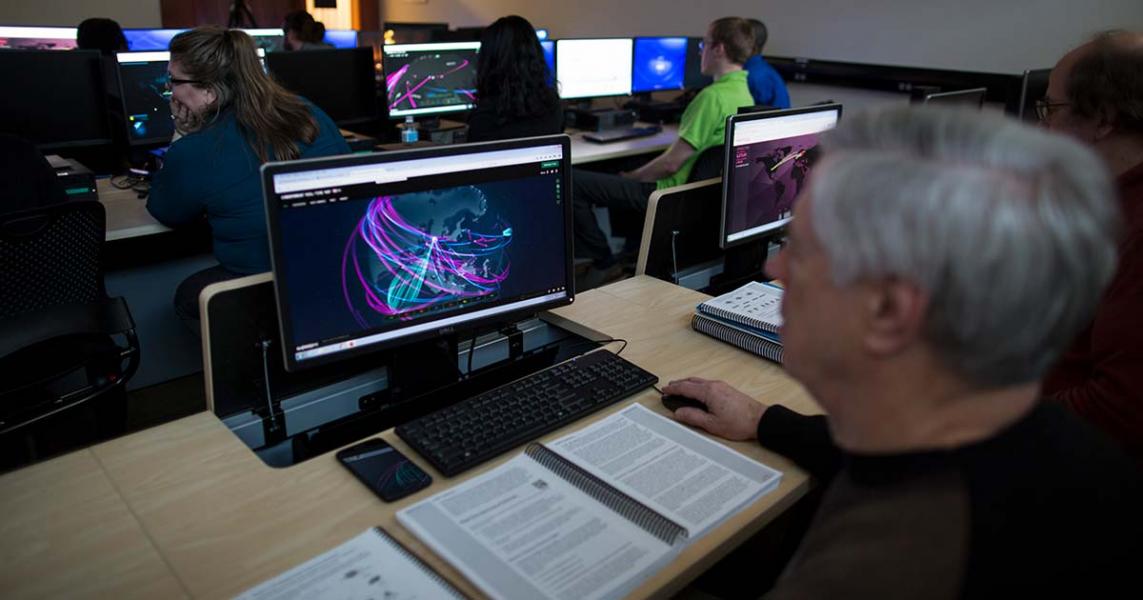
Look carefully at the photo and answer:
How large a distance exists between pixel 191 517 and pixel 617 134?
3712 millimetres

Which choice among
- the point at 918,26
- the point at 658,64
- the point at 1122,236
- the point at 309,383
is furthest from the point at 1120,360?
the point at 658,64

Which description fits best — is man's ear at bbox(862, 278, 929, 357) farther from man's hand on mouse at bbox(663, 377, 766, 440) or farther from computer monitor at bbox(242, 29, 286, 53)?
computer monitor at bbox(242, 29, 286, 53)

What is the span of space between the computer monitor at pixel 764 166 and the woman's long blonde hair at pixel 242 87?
1345mm

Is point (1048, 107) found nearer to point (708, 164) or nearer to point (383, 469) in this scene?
point (383, 469)

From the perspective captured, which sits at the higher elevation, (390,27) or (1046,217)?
(390,27)

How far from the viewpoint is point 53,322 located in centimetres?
209

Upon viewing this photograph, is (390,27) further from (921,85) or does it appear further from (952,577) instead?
(952,577)

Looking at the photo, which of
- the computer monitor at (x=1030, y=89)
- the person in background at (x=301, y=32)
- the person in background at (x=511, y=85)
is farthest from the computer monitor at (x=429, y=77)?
the computer monitor at (x=1030, y=89)

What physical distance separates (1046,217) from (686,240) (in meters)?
1.52

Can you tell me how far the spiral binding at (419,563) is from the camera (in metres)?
0.96

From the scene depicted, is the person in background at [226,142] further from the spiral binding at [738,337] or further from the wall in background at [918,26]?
the wall in background at [918,26]

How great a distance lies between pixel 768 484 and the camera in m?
1.19

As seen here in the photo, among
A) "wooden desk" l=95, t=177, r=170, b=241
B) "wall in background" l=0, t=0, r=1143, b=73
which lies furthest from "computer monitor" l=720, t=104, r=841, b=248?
"wall in background" l=0, t=0, r=1143, b=73

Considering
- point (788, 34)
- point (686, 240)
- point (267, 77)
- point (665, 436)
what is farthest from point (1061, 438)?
point (788, 34)
